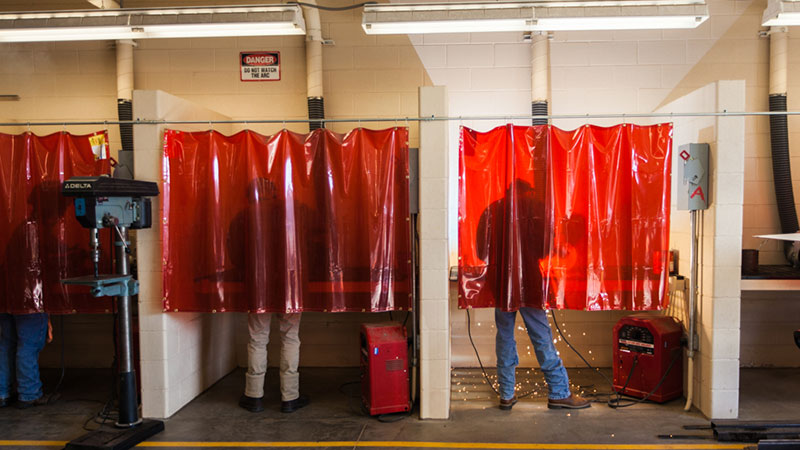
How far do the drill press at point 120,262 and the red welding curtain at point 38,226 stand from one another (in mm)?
521

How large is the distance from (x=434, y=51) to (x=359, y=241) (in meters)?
2.23

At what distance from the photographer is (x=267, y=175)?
4.04 m

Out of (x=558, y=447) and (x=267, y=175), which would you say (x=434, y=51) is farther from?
(x=558, y=447)

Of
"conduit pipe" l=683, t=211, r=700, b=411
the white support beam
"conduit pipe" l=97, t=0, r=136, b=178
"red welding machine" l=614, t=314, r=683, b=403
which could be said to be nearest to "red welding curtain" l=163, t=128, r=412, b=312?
"conduit pipe" l=97, t=0, r=136, b=178

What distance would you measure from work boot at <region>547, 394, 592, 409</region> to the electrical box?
5.31 feet

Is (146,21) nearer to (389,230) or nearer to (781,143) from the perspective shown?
(389,230)

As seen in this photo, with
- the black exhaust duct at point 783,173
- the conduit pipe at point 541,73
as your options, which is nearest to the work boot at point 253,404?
the conduit pipe at point 541,73

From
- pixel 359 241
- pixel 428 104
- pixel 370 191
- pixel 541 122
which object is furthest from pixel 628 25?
pixel 359 241

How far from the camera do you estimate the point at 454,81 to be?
5258mm

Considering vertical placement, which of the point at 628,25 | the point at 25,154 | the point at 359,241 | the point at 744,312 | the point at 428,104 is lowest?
the point at 744,312

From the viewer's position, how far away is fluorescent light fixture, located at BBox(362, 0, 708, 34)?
3.98 m

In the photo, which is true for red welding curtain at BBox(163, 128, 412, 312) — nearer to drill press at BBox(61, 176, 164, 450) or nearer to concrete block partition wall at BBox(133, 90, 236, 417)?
concrete block partition wall at BBox(133, 90, 236, 417)

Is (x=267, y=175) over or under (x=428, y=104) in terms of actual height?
under

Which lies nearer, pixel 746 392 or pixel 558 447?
pixel 558 447
